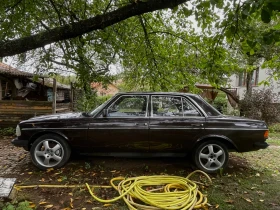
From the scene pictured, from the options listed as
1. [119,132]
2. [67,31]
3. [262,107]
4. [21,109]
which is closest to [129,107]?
[119,132]

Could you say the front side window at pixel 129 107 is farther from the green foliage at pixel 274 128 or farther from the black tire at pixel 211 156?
the green foliage at pixel 274 128

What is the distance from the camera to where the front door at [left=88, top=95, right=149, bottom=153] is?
507cm

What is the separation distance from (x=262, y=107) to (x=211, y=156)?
9.05 meters

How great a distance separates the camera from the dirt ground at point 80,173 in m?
3.74

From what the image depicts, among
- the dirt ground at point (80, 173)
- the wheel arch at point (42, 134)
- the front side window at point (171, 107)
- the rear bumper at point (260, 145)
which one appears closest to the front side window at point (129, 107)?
the front side window at point (171, 107)

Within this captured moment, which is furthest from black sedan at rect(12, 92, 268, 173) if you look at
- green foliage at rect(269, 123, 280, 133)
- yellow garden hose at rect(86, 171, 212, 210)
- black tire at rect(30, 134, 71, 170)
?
green foliage at rect(269, 123, 280, 133)

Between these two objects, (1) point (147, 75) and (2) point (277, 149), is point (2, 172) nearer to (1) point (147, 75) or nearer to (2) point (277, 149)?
(1) point (147, 75)

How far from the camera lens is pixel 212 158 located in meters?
5.11

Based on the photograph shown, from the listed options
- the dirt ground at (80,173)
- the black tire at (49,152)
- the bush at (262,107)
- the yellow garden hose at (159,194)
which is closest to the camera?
the yellow garden hose at (159,194)

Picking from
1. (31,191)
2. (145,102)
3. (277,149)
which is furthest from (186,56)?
(31,191)

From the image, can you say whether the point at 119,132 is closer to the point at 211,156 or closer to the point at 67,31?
the point at 211,156

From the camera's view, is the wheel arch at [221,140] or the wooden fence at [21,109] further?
the wooden fence at [21,109]

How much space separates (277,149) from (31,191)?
7735mm

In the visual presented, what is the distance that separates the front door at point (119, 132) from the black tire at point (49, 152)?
0.60m
